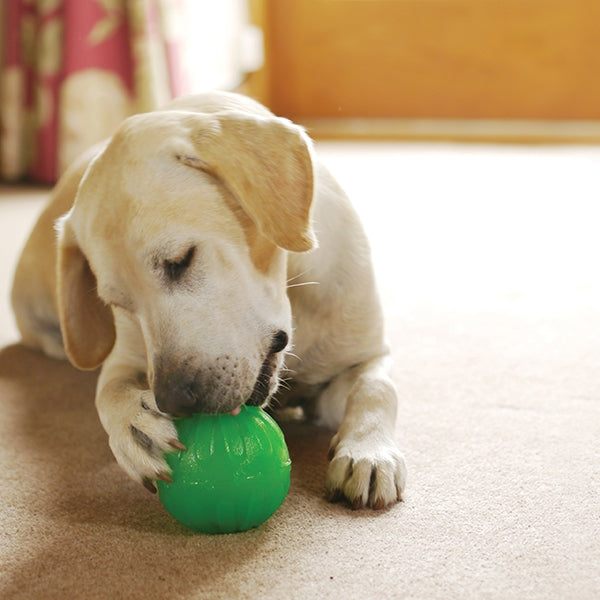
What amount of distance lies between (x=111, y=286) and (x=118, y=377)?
0.30 meters

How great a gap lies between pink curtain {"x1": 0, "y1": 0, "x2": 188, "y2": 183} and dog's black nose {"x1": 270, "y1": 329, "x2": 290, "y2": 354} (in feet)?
9.90

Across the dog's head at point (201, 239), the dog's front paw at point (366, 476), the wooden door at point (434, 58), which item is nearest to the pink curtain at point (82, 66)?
the wooden door at point (434, 58)

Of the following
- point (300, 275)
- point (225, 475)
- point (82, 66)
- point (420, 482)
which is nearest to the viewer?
point (225, 475)

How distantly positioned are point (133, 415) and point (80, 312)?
1.19 feet

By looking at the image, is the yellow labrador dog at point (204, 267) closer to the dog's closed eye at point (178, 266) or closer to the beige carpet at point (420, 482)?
the dog's closed eye at point (178, 266)

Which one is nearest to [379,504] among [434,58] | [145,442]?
[145,442]

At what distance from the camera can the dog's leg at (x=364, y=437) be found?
5.03 ft

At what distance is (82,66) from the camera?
14.2 ft

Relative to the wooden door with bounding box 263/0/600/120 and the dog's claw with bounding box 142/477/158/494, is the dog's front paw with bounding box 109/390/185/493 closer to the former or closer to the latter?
the dog's claw with bounding box 142/477/158/494

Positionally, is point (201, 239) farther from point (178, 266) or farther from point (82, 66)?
point (82, 66)

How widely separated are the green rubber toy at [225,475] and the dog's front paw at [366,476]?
0.39ft

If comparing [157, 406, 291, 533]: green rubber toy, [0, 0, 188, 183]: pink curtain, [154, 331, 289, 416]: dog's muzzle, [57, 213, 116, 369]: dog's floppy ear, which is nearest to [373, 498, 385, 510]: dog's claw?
[157, 406, 291, 533]: green rubber toy

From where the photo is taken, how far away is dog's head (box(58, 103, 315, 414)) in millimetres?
1452

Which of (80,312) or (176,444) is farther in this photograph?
(80,312)
